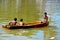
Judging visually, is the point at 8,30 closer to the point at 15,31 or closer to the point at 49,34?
the point at 15,31

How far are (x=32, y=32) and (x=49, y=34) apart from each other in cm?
82

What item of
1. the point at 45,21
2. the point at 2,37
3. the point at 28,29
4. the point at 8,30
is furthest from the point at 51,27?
the point at 2,37

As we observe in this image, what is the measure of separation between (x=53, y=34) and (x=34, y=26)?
5.15ft

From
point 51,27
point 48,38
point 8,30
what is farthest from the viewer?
point 51,27

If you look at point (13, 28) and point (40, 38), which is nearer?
point (40, 38)

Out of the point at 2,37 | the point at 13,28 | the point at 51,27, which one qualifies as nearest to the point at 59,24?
the point at 51,27

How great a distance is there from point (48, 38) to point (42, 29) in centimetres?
177

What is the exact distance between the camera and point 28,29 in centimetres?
1141

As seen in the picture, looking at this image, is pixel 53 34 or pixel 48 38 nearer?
pixel 48 38

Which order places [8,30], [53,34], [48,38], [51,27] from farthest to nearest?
[51,27] → [8,30] → [53,34] → [48,38]

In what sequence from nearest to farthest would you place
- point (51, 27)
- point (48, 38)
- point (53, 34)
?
point (48, 38), point (53, 34), point (51, 27)

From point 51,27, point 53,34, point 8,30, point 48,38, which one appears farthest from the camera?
point 51,27

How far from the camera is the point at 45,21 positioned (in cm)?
1223

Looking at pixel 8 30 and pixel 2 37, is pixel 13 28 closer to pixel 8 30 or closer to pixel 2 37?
pixel 8 30
